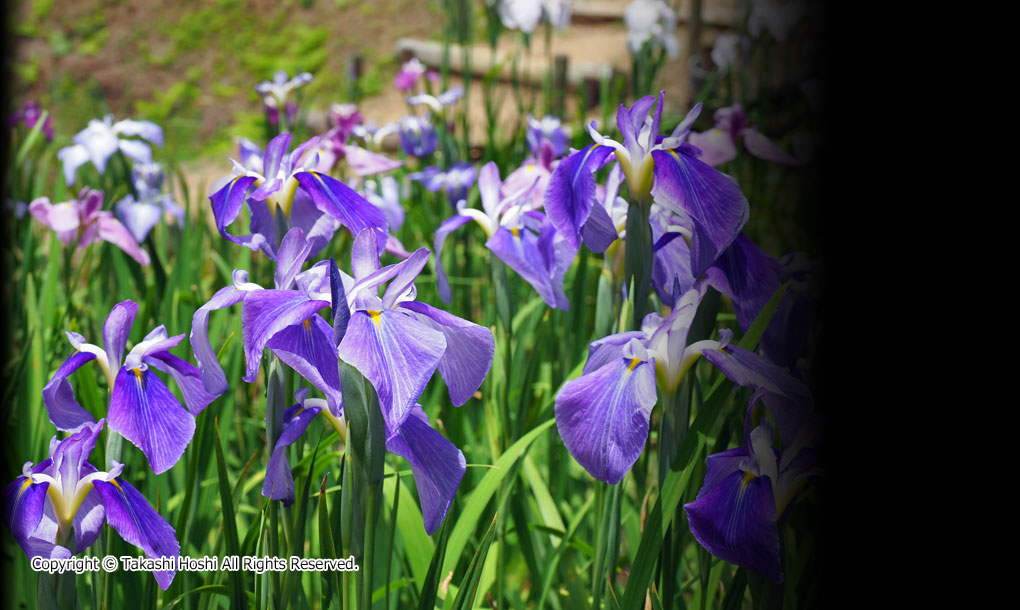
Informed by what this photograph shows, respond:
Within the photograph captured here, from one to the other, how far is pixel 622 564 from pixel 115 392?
87 centimetres

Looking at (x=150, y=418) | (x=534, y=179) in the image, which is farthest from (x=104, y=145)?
(x=150, y=418)

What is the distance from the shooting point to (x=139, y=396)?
29.0 inches

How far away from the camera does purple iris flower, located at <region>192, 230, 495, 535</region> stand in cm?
58

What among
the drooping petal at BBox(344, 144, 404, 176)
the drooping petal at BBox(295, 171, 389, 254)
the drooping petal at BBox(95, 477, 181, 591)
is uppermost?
the drooping petal at BBox(295, 171, 389, 254)

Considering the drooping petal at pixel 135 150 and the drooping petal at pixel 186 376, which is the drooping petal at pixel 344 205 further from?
the drooping petal at pixel 135 150

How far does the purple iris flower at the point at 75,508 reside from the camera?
69 cm

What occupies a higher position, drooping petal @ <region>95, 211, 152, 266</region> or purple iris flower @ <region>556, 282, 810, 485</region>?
purple iris flower @ <region>556, 282, 810, 485</region>

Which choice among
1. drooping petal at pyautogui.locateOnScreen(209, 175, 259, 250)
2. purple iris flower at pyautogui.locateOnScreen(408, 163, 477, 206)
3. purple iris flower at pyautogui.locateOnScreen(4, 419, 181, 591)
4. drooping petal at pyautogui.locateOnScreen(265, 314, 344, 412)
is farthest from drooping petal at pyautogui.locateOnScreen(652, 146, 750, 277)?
purple iris flower at pyautogui.locateOnScreen(408, 163, 477, 206)

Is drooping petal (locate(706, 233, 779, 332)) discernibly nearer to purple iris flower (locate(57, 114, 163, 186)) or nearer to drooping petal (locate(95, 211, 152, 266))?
drooping petal (locate(95, 211, 152, 266))

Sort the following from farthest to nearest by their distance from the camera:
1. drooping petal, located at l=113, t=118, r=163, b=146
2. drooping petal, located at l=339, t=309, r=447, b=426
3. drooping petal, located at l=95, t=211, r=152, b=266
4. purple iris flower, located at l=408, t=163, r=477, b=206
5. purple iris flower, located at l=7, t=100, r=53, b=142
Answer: purple iris flower, located at l=7, t=100, r=53, b=142 → purple iris flower, located at l=408, t=163, r=477, b=206 → drooping petal, located at l=113, t=118, r=163, b=146 → drooping petal, located at l=95, t=211, r=152, b=266 → drooping petal, located at l=339, t=309, r=447, b=426

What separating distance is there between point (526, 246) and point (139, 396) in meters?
0.54

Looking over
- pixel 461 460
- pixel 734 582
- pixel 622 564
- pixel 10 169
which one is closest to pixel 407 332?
pixel 461 460

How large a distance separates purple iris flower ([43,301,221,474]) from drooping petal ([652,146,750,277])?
0.50 metres

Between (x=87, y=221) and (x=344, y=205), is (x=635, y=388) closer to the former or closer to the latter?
(x=344, y=205)
